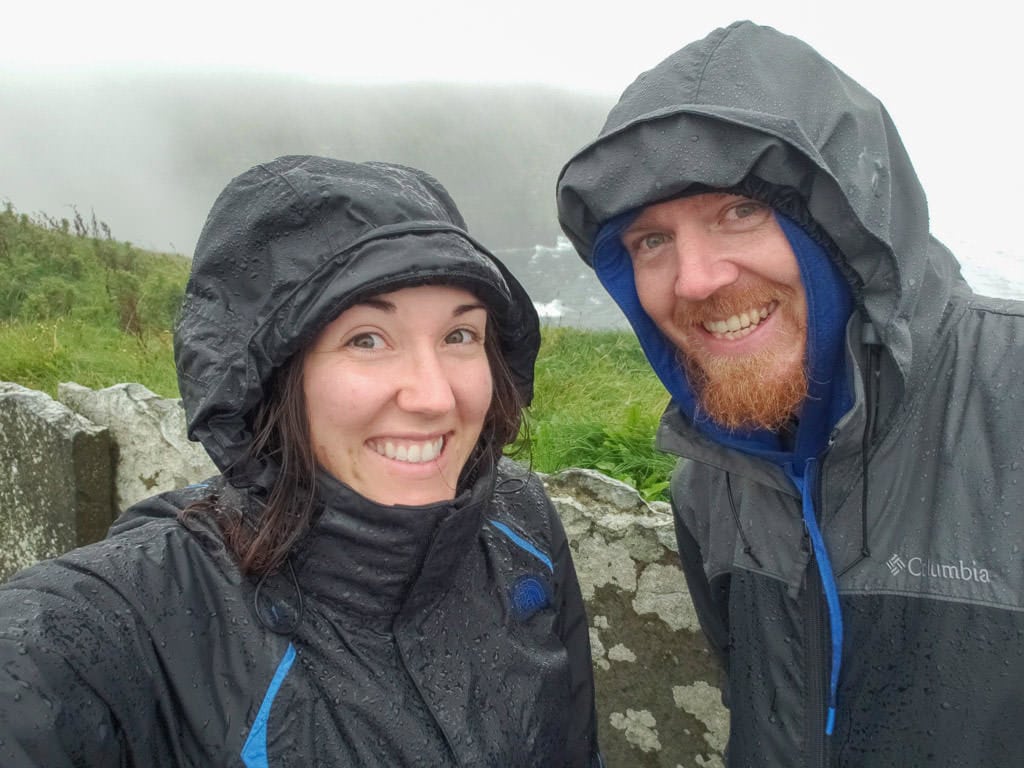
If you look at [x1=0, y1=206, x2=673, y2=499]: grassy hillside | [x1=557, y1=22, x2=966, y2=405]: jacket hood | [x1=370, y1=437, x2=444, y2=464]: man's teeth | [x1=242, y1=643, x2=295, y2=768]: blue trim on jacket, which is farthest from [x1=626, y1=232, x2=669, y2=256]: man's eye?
[x1=242, y1=643, x2=295, y2=768]: blue trim on jacket

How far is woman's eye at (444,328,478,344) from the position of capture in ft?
5.15

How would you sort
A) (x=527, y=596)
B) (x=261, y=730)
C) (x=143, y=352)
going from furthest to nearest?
(x=143, y=352), (x=527, y=596), (x=261, y=730)

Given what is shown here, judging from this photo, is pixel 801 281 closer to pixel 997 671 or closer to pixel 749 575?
pixel 749 575

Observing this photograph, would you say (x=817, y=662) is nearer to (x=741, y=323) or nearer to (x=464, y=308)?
(x=741, y=323)

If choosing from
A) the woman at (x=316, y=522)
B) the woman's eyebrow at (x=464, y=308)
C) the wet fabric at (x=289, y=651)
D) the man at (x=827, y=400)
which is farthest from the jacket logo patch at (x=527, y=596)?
the woman's eyebrow at (x=464, y=308)

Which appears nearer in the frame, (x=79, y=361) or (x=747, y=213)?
(x=747, y=213)

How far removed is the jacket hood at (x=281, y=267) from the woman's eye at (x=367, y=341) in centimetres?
9

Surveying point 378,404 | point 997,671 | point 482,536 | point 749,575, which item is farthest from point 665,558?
point 378,404

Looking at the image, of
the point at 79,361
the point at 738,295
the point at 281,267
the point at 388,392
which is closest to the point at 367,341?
the point at 388,392

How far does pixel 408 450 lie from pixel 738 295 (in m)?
0.85

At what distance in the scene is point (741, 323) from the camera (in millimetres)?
1694

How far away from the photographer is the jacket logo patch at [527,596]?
1723 millimetres

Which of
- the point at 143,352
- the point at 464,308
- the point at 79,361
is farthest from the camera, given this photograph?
the point at 143,352

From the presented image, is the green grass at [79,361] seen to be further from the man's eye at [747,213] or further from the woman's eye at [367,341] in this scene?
the man's eye at [747,213]
